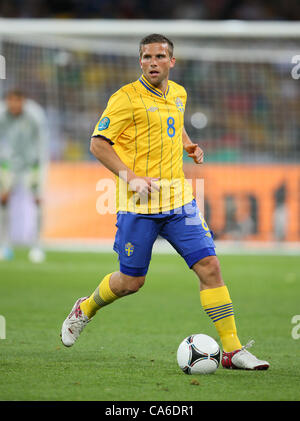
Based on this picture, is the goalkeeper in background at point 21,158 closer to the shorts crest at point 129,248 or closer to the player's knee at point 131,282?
the player's knee at point 131,282

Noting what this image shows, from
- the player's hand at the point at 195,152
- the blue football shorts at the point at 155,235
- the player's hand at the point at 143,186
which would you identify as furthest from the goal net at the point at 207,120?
the player's hand at the point at 143,186

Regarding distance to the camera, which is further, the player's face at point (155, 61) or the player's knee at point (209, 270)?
the player's face at point (155, 61)

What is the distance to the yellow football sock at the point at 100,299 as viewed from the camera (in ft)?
19.6

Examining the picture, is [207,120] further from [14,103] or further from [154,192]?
[154,192]

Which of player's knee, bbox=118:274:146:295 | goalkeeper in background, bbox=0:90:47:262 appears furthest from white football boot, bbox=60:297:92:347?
goalkeeper in background, bbox=0:90:47:262

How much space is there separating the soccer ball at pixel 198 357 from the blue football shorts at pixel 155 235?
0.56m

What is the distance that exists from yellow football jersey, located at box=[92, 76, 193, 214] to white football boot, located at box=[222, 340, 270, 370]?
40.9 inches

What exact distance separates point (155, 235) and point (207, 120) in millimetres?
12837

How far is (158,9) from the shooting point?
80.2ft

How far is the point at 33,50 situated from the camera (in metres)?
17.9

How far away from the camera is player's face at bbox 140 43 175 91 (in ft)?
19.0

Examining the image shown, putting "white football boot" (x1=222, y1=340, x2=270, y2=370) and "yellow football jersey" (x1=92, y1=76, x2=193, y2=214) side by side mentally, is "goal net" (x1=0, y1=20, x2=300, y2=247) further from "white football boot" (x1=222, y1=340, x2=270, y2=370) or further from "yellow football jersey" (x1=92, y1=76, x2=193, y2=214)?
"white football boot" (x1=222, y1=340, x2=270, y2=370)
